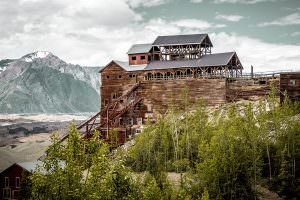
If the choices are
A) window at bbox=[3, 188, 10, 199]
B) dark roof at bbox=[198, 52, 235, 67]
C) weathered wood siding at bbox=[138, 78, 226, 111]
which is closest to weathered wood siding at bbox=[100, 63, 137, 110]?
weathered wood siding at bbox=[138, 78, 226, 111]

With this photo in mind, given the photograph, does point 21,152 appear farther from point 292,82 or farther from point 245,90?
point 292,82

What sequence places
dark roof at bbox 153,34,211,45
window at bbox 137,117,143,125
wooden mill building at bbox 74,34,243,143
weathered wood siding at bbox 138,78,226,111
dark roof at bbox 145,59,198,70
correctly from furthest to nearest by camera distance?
dark roof at bbox 153,34,211,45 < dark roof at bbox 145,59,198,70 < window at bbox 137,117,143,125 < wooden mill building at bbox 74,34,243,143 < weathered wood siding at bbox 138,78,226,111

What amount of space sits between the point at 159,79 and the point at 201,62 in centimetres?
602

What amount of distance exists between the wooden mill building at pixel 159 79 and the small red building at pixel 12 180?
27.6ft

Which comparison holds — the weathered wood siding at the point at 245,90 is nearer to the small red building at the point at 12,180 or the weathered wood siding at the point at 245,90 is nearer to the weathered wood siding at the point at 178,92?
the weathered wood siding at the point at 178,92

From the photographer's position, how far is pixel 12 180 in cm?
5288

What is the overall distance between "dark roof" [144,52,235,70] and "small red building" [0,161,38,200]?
20917mm

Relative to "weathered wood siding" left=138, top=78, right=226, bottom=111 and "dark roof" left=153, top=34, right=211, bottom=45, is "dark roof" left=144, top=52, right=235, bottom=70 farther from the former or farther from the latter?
"weathered wood siding" left=138, top=78, right=226, bottom=111

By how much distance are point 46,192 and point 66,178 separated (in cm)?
166

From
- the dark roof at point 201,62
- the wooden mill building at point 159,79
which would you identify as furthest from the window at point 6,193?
the dark roof at point 201,62

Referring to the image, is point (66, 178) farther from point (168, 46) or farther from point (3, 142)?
point (3, 142)

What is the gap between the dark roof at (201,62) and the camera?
57.3m

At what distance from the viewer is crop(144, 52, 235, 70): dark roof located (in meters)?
57.3

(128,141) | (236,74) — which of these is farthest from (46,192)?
(236,74)
